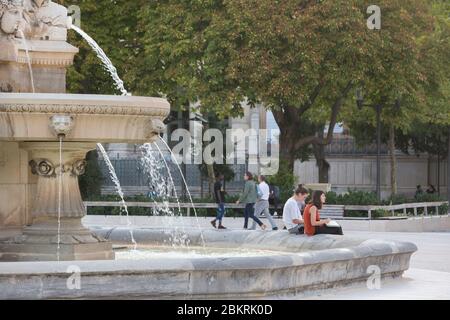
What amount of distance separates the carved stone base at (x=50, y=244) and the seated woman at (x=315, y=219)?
3246 mm

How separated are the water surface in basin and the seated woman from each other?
54 cm

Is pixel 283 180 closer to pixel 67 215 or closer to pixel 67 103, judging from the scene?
pixel 67 215

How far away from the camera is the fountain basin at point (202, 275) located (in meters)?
11.7

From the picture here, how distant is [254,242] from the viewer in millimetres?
17625

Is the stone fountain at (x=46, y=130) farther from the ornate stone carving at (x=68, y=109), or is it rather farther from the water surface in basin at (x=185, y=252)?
the water surface in basin at (x=185, y=252)

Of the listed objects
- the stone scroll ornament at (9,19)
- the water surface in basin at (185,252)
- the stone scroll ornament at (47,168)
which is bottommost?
the water surface in basin at (185,252)

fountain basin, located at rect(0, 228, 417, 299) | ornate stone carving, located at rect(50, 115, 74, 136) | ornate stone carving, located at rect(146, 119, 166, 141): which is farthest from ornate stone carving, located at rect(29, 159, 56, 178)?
fountain basin, located at rect(0, 228, 417, 299)

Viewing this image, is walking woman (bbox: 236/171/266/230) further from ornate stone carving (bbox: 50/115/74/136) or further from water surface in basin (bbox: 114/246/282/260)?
ornate stone carving (bbox: 50/115/74/136)

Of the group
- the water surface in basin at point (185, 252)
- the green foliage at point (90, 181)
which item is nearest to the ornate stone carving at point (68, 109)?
the water surface in basin at point (185, 252)

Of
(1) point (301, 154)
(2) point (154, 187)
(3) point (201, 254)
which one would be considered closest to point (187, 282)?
(3) point (201, 254)

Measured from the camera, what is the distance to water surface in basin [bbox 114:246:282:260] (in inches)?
634
